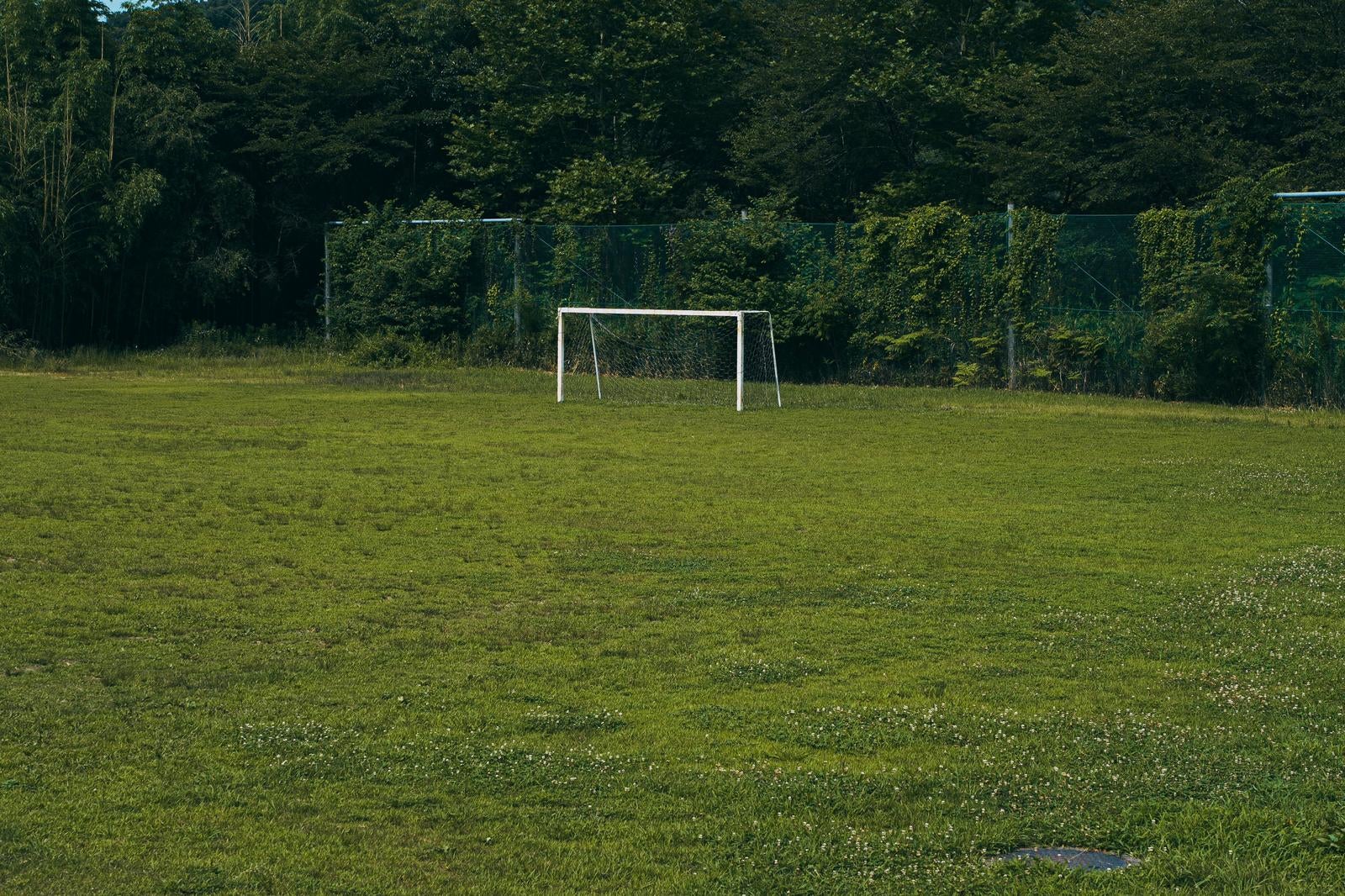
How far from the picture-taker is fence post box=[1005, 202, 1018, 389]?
83.6ft

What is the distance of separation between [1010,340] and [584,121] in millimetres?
16583

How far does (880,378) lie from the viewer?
26.9m

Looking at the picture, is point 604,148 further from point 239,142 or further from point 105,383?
point 105,383

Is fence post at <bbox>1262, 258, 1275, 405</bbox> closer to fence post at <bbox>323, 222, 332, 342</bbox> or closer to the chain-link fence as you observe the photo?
the chain-link fence

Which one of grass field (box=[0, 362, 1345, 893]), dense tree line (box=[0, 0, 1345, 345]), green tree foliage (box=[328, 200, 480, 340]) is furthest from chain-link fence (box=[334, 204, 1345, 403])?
grass field (box=[0, 362, 1345, 893])

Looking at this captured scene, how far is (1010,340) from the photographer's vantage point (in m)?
25.5

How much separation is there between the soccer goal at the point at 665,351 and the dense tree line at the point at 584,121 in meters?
2.65

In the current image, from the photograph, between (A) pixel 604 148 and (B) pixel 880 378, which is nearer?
(B) pixel 880 378

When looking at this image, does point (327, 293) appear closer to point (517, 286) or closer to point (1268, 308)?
point (517, 286)

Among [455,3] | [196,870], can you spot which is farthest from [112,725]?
[455,3]

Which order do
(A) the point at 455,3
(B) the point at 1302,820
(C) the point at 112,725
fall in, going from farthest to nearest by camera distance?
(A) the point at 455,3, (C) the point at 112,725, (B) the point at 1302,820

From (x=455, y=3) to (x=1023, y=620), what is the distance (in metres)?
35.3

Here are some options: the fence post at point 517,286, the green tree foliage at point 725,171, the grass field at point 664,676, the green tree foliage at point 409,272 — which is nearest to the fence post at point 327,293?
the green tree foliage at point 409,272

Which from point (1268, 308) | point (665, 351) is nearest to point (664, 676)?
point (1268, 308)
